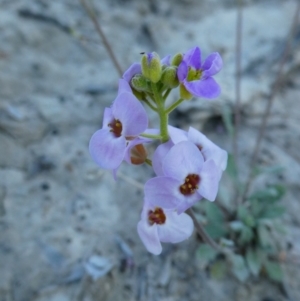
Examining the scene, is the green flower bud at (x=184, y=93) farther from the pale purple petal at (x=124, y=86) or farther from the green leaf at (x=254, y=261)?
the green leaf at (x=254, y=261)

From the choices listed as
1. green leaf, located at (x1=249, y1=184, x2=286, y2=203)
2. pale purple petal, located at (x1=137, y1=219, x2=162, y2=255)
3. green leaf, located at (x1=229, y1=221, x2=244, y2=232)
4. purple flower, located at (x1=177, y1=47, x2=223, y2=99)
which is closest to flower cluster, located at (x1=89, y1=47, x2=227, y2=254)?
purple flower, located at (x1=177, y1=47, x2=223, y2=99)

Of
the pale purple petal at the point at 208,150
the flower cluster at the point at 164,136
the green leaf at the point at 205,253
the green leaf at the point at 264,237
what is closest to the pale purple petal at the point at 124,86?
the flower cluster at the point at 164,136

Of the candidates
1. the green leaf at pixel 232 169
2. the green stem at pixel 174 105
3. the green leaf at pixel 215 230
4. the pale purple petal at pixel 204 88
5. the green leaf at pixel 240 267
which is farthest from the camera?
the green leaf at pixel 232 169

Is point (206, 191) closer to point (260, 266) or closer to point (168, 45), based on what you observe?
point (260, 266)

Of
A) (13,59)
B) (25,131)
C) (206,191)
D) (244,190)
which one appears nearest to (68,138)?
(25,131)

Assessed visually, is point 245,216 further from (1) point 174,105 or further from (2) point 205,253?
(1) point 174,105

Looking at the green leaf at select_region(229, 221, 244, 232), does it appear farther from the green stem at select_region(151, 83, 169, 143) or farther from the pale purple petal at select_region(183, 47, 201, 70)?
the pale purple petal at select_region(183, 47, 201, 70)
